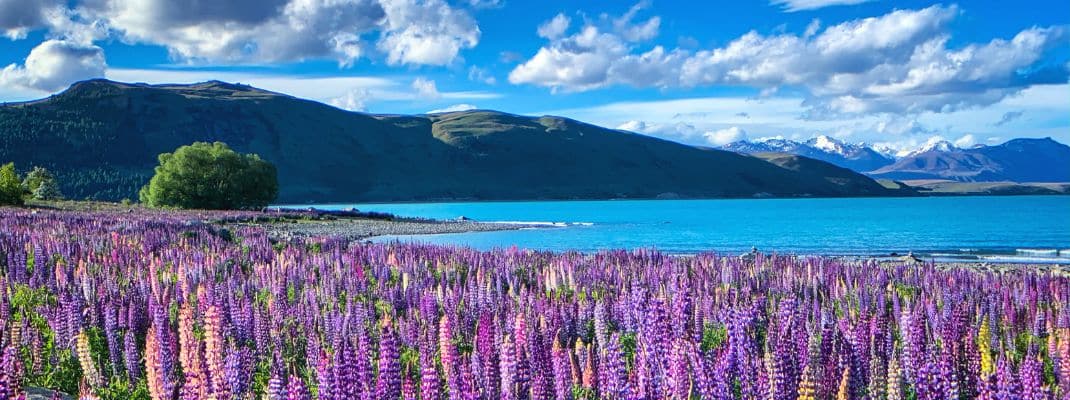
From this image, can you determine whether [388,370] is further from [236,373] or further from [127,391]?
[127,391]

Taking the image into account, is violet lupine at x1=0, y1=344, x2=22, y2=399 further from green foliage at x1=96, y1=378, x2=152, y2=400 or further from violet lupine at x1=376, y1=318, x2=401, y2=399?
green foliage at x1=96, y1=378, x2=152, y2=400

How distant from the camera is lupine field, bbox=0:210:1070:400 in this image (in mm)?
5445

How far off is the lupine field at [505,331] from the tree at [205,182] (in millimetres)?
64575

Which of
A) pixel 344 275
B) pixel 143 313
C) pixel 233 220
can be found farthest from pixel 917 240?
pixel 143 313

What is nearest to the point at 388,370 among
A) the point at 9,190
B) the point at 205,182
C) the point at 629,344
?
the point at 629,344

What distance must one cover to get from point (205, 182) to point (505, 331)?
258 ft

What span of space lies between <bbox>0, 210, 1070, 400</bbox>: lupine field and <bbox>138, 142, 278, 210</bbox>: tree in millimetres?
64575

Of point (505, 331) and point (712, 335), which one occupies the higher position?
point (505, 331)

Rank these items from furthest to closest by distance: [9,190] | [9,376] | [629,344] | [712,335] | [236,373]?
[9,190], [712,335], [629,344], [236,373], [9,376]

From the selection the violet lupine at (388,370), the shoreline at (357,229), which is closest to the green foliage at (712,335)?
the violet lupine at (388,370)

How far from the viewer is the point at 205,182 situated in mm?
80875

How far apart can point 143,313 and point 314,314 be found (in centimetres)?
182

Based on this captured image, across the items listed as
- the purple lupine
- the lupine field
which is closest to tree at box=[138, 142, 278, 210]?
the lupine field

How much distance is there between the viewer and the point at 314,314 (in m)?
10.0
